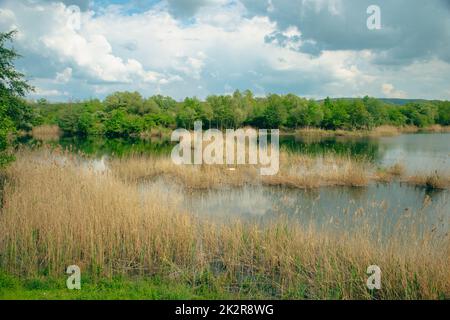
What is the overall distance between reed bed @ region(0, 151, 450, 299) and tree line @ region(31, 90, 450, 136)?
150ft

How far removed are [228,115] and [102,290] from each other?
5073 centimetres

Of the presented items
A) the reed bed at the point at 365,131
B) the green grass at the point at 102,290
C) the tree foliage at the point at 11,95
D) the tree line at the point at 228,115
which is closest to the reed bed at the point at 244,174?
the tree foliage at the point at 11,95

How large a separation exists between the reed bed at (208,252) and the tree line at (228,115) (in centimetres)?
4576

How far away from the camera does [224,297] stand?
5.23 metres

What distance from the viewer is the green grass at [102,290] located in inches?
192

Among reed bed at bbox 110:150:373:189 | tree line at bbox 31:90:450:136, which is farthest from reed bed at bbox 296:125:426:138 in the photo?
reed bed at bbox 110:150:373:189

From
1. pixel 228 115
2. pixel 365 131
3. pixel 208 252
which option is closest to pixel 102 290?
pixel 208 252

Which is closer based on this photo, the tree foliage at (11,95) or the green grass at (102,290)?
the green grass at (102,290)

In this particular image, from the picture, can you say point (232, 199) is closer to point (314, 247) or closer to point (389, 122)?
point (314, 247)

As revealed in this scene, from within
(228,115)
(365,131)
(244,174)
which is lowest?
(244,174)

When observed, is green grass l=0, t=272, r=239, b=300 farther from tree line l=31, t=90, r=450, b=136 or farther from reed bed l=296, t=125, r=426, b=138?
tree line l=31, t=90, r=450, b=136

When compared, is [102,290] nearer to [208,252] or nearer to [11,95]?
[208,252]

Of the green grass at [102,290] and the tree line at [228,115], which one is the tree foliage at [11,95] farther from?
the tree line at [228,115]

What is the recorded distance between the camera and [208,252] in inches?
276
